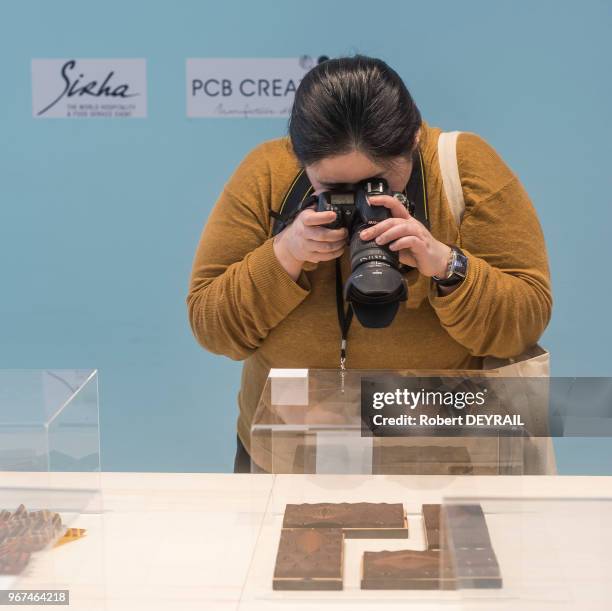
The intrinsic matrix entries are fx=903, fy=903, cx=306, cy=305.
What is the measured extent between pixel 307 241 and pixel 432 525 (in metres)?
0.42

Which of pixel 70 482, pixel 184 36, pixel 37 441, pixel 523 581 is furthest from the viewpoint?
pixel 184 36

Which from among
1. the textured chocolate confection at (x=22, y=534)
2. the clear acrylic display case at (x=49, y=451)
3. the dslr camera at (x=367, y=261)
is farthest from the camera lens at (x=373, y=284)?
the textured chocolate confection at (x=22, y=534)

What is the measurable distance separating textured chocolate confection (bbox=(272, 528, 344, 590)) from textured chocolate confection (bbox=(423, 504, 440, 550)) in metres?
0.09

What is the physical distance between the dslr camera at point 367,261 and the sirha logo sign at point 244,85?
1.25 metres

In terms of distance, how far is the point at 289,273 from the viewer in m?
1.24

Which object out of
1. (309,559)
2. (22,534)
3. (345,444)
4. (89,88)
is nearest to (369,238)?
(345,444)

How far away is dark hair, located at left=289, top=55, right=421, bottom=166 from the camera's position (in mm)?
1128

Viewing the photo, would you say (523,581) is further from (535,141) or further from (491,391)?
(535,141)

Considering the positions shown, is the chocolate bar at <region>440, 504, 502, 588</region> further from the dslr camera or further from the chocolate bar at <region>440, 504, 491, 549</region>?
the dslr camera

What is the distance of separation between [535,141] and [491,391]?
1.60 m

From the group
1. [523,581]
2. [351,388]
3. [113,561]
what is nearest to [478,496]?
[523,581]

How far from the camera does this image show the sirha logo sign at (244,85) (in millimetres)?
2369

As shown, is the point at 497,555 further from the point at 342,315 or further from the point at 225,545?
the point at 342,315

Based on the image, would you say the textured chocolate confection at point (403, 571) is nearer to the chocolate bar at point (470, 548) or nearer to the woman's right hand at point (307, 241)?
the chocolate bar at point (470, 548)
